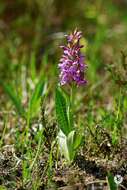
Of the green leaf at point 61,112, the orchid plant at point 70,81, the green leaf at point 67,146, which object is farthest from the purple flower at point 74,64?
the green leaf at point 67,146

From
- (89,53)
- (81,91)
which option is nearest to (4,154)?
(81,91)

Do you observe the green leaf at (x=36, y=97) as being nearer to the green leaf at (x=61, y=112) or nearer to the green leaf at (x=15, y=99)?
the green leaf at (x=15, y=99)

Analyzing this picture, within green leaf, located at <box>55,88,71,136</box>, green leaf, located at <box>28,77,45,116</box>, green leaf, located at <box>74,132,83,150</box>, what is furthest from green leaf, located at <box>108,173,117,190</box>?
green leaf, located at <box>28,77,45,116</box>

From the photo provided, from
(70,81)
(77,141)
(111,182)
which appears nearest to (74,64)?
(70,81)

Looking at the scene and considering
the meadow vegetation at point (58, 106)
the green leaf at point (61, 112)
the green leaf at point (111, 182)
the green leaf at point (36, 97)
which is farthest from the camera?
the green leaf at point (36, 97)

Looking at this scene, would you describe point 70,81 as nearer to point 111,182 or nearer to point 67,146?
point 67,146

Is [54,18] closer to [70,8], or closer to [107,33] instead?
[70,8]
